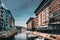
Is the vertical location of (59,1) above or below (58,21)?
above

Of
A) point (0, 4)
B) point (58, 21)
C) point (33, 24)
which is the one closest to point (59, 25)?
point (58, 21)

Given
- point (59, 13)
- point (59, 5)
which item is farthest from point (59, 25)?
point (59, 5)

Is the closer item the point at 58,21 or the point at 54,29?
the point at 58,21

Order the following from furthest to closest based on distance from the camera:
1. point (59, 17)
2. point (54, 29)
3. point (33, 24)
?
point (33, 24)
point (54, 29)
point (59, 17)

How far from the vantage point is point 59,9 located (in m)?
47.4

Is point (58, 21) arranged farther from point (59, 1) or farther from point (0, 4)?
point (0, 4)

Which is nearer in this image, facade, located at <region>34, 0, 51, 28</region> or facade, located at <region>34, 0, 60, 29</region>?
facade, located at <region>34, 0, 60, 29</region>

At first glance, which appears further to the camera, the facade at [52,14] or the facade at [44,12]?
the facade at [44,12]

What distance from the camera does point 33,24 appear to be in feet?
469

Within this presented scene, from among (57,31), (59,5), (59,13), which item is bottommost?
(57,31)

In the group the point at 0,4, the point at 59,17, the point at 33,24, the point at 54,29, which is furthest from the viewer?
the point at 33,24

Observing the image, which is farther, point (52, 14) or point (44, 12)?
point (44, 12)

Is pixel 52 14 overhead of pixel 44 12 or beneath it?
beneath

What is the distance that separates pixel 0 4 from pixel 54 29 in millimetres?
66821
